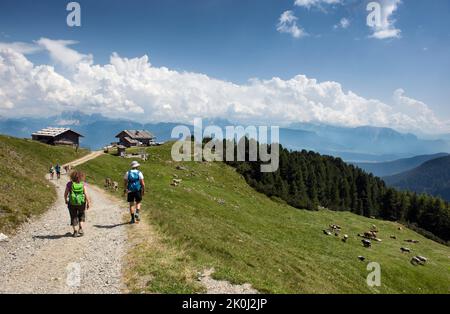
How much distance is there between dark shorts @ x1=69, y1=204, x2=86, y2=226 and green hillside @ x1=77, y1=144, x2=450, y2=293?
4.12 m

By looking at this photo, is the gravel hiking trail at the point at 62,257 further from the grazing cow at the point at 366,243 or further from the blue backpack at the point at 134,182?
the grazing cow at the point at 366,243

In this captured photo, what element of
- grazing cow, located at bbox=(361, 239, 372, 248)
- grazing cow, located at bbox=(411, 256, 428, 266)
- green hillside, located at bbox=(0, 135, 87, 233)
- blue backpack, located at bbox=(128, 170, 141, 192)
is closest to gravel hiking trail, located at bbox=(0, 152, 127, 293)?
green hillside, located at bbox=(0, 135, 87, 233)

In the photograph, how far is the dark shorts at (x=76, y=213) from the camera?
16641 mm

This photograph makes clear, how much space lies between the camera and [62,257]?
13.9m

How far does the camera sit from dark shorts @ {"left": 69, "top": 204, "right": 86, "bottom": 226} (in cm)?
1664

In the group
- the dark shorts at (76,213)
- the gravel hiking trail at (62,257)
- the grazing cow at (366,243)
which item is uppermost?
the dark shorts at (76,213)

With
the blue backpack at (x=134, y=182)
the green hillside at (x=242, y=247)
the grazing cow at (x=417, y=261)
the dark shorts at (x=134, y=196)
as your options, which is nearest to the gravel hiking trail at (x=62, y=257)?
the green hillside at (x=242, y=247)

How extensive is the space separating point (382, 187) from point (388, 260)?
107838mm

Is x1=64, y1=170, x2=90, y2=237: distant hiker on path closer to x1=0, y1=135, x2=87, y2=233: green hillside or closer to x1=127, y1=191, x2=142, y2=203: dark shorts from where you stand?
x1=127, y1=191, x2=142, y2=203: dark shorts

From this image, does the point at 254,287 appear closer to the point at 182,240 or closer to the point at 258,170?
the point at 182,240

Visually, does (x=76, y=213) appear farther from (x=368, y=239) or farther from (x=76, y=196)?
(x=368, y=239)

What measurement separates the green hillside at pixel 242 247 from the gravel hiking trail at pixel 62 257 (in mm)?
1163
